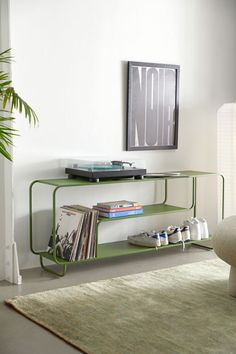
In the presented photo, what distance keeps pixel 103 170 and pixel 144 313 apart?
1.21 meters

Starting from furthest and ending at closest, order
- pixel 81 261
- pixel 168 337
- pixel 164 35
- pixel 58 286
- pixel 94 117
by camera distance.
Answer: pixel 164 35
pixel 94 117
pixel 81 261
pixel 58 286
pixel 168 337

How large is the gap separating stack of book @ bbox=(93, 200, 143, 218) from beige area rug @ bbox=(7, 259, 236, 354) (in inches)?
17.9

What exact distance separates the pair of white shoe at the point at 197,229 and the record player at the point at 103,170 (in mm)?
636

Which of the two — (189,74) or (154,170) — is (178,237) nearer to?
(154,170)

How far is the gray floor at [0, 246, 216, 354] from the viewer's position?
9.34ft

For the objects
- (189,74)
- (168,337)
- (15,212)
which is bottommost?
(168,337)

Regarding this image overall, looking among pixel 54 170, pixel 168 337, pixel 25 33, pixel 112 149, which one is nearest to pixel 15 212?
pixel 54 170

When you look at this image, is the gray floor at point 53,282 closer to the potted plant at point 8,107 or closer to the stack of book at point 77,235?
the stack of book at point 77,235

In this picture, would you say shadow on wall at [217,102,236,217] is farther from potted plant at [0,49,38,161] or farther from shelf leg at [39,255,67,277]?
potted plant at [0,49,38,161]

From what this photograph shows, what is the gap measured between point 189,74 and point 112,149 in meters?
1.00

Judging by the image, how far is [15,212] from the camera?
414cm

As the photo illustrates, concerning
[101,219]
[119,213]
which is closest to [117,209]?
[119,213]

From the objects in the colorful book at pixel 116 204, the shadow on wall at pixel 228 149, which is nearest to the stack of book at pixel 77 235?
the colorful book at pixel 116 204

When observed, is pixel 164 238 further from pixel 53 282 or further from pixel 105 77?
pixel 105 77
